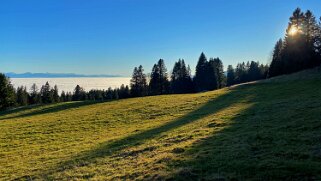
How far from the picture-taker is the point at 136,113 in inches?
1414

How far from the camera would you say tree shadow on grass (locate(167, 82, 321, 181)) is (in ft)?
31.3

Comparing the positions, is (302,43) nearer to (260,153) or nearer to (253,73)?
(253,73)

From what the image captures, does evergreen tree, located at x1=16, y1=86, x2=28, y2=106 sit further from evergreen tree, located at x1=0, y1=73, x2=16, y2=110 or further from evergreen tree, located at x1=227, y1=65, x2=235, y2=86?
evergreen tree, located at x1=227, y1=65, x2=235, y2=86

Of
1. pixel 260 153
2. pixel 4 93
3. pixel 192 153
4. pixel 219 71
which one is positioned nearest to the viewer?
pixel 260 153

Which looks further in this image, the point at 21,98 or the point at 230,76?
the point at 230,76

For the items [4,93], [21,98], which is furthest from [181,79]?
[21,98]

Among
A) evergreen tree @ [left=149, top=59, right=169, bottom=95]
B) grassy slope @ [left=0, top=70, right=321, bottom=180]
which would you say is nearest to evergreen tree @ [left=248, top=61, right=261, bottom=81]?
evergreen tree @ [left=149, top=59, right=169, bottom=95]

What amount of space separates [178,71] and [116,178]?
81550 mm

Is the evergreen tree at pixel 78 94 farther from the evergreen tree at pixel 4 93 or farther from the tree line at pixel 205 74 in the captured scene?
the evergreen tree at pixel 4 93

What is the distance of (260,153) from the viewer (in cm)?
1178

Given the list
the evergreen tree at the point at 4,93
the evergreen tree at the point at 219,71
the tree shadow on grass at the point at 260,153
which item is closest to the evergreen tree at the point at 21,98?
the evergreen tree at the point at 4,93

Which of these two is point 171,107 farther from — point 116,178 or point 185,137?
point 116,178

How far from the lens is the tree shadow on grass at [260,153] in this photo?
9.54 meters

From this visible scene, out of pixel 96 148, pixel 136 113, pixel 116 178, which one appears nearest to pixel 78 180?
pixel 116 178
